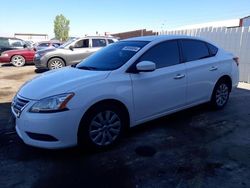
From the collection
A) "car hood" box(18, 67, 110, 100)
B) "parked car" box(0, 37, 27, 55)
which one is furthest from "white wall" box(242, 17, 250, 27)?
"car hood" box(18, 67, 110, 100)

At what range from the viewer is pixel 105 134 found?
13.2ft

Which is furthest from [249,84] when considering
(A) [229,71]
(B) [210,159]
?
(B) [210,159]

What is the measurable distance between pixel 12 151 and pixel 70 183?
4.53 ft

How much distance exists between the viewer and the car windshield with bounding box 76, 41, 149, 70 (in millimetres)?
4445

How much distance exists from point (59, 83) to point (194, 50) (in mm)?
2719

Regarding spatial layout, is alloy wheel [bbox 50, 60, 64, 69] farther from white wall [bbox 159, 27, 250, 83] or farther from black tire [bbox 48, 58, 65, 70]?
white wall [bbox 159, 27, 250, 83]

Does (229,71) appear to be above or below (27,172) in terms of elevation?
above

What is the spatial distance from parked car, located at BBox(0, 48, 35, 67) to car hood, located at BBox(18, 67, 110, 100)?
12206mm

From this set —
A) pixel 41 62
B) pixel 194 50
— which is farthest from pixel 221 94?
Result: pixel 41 62

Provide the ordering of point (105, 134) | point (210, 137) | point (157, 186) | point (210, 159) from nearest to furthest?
point (157, 186)
point (210, 159)
point (105, 134)
point (210, 137)

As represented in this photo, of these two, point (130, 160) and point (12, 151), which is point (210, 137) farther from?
point (12, 151)

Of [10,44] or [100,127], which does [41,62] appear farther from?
[100,127]

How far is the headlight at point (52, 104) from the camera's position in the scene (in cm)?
356

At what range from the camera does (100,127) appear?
395 centimetres
